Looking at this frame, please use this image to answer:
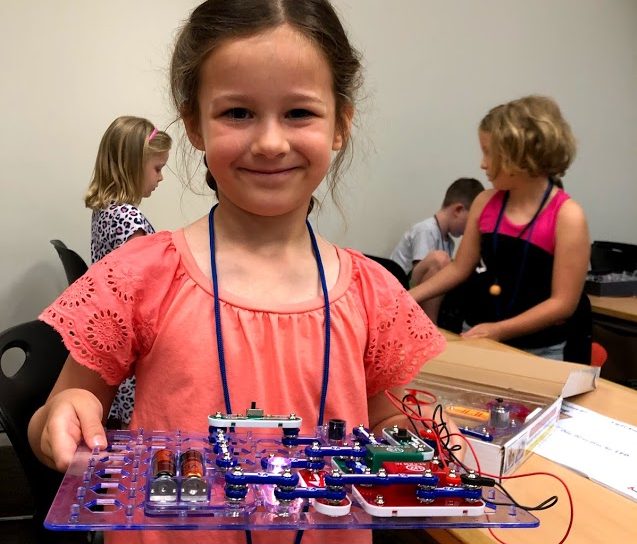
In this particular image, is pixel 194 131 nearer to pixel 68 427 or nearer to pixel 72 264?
pixel 68 427

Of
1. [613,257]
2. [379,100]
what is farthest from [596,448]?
[613,257]

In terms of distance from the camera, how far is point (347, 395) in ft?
3.01

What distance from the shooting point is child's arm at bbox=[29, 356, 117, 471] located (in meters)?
0.72

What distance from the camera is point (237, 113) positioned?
0.84 metres

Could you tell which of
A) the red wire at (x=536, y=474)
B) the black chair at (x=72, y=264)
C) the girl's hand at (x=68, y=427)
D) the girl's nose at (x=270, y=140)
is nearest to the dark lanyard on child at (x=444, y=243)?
the black chair at (x=72, y=264)

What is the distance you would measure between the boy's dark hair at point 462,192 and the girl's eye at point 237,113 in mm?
2769

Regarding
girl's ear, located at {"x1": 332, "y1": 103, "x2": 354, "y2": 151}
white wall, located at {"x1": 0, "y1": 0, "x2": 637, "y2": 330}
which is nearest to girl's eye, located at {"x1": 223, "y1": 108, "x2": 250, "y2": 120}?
girl's ear, located at {"x1": 332, "y1": 103, "x2": 354, "y2": 151}

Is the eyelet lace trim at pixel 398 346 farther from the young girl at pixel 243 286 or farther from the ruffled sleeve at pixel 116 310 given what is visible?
the ruffled sleeve at pixel 116 310

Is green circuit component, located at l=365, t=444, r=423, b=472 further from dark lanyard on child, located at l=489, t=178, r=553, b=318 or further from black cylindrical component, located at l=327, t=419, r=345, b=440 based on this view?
dark lanyard on child, located at l=489, t=178, r=553, b=318

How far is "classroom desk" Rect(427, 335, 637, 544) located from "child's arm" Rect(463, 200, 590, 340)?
76 cm

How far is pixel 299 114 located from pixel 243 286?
232 mm

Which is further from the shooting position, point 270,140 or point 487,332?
point 487,332

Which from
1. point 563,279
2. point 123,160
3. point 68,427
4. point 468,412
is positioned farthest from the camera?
point 123,160

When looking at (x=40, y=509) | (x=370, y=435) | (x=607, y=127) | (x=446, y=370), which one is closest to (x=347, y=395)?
(x=370, y=435)
